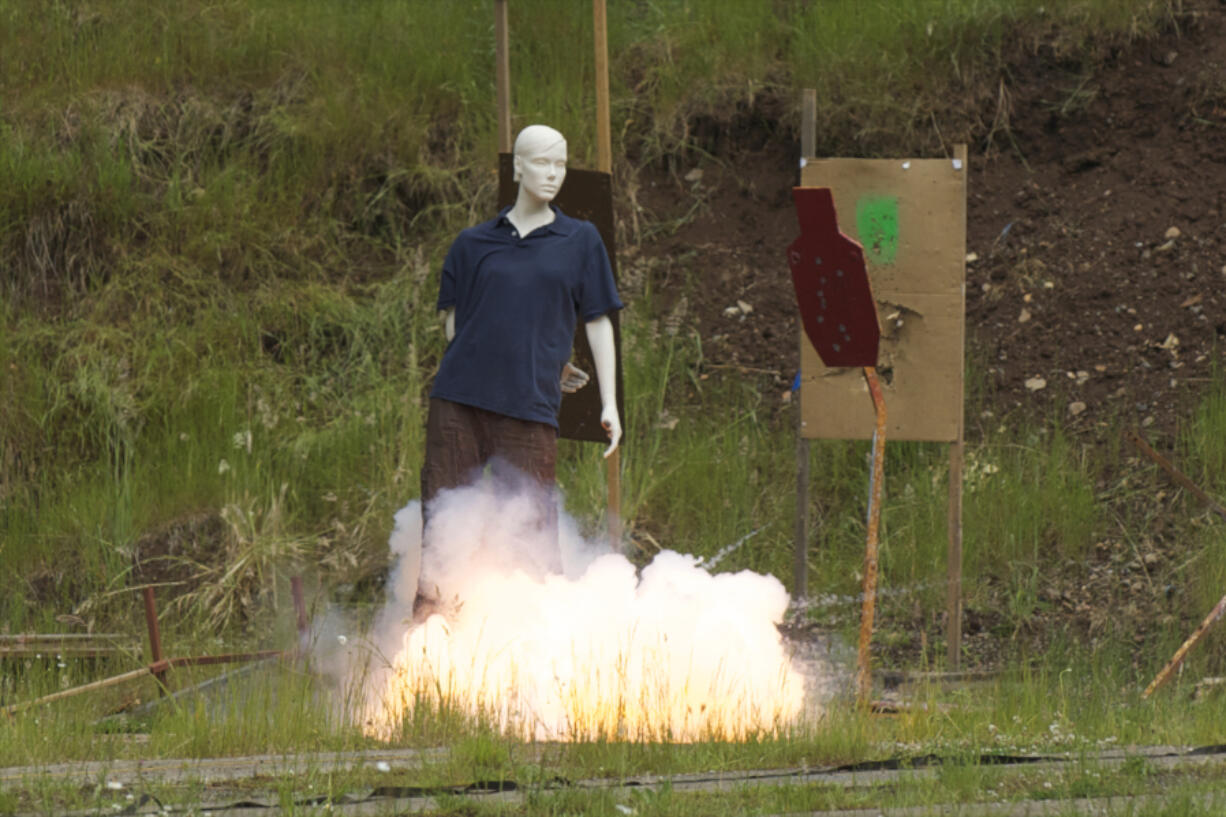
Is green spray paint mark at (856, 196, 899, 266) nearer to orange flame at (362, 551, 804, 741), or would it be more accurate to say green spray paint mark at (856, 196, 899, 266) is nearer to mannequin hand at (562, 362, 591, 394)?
mannequin hand at (562, 362, 591, 394)

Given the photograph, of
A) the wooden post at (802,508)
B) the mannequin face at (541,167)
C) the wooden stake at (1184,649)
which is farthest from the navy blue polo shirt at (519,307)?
the wooden stake at (1184,649)

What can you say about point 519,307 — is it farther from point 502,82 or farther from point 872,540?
point 502,82

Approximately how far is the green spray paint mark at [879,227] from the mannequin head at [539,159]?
5.35 feet

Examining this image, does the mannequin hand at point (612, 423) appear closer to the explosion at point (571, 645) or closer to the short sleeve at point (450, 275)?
the explosion at point (571, 645)

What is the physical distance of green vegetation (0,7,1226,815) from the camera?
8.26 m

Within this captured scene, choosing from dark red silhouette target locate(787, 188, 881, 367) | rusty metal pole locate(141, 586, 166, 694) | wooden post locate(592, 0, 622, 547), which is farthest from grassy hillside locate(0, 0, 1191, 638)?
dark red silhouette target locate(787, 188, 881, 367)

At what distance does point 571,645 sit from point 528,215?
4.97 ft

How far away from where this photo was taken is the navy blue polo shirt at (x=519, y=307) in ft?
19.6

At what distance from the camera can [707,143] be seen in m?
10.6

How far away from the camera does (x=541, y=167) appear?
591cm

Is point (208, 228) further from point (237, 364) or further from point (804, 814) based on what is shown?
point (804, 814)

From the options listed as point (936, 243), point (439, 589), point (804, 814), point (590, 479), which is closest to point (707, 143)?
point (590, 479)

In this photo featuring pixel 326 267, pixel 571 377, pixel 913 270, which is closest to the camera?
pixel 571 377

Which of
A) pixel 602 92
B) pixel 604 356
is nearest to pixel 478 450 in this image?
pixel 604 356
